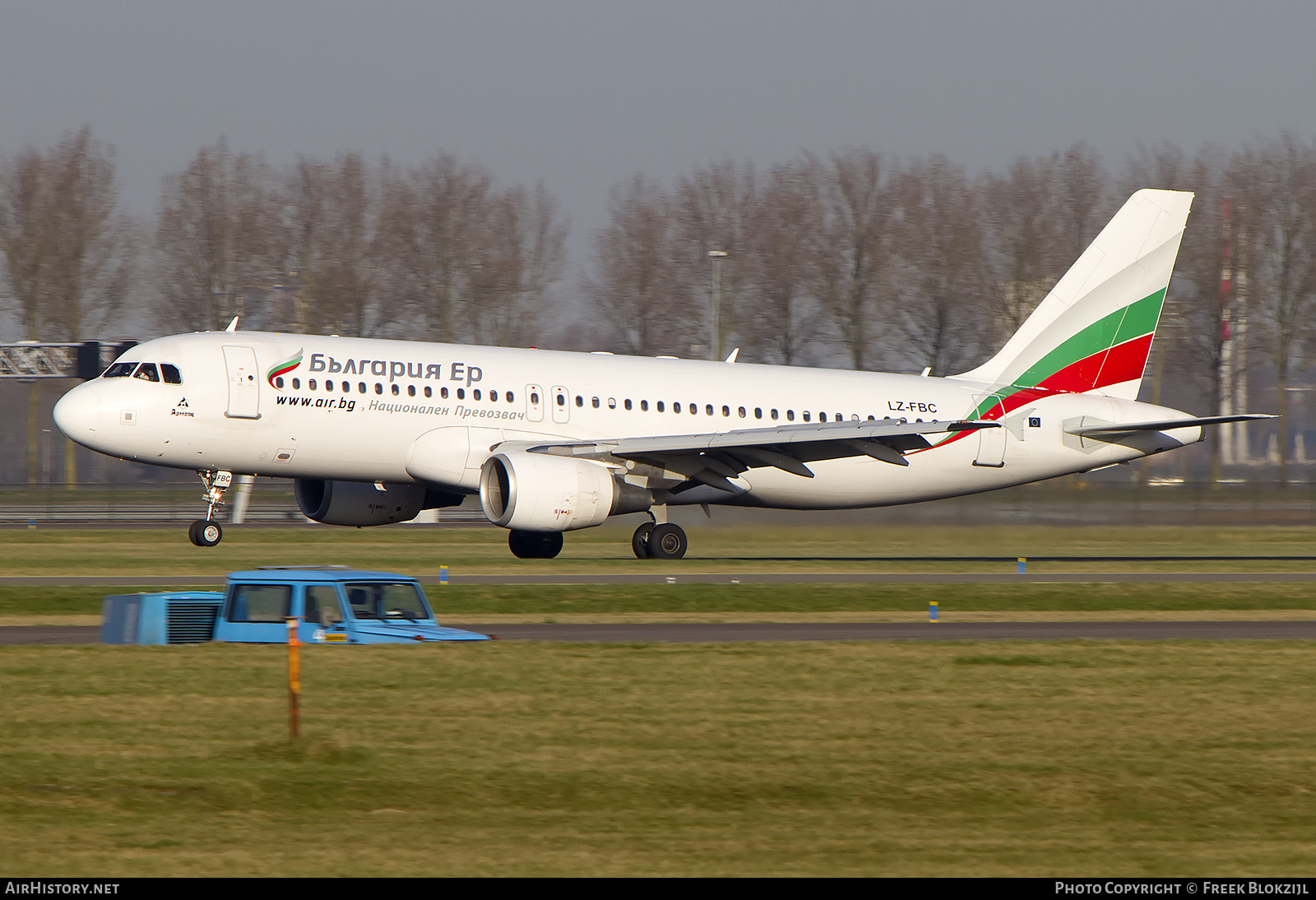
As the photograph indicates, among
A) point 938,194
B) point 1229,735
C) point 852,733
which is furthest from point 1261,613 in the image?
point 938,194

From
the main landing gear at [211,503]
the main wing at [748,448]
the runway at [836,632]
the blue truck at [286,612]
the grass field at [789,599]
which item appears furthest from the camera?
the main landing gear at [211,503]

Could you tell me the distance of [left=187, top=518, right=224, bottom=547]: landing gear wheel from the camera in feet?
104

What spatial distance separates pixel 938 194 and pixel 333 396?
2286 inches

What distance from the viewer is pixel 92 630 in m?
20.6

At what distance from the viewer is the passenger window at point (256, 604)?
1869 cm

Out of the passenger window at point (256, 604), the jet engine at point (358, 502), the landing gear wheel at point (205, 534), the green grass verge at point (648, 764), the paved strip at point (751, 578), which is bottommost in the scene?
the green grass verge at point (648, 764)

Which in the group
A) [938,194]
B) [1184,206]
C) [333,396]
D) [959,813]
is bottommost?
[959,813]

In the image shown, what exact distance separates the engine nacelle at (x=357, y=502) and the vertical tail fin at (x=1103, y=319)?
1333 cm

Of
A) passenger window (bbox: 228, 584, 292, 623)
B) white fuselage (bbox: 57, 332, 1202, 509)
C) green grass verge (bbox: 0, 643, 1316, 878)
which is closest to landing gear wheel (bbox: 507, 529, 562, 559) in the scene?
white fuselage (bbox: 57, 332, 1202, 509)

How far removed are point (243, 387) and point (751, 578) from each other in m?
10.4

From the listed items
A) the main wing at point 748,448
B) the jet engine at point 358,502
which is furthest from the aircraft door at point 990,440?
the jet engine at point 358,502

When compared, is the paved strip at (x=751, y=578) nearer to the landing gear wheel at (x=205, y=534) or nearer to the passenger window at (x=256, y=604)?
the landing gear wheel at (x=205, y=534)

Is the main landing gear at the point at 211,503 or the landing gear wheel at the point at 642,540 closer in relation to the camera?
the main landing gear at the point at 211,503

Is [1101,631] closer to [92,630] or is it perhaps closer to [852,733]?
[852,733]
